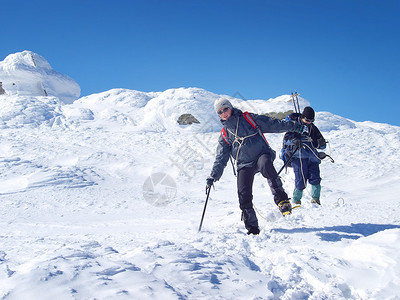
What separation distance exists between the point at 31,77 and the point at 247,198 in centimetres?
3864

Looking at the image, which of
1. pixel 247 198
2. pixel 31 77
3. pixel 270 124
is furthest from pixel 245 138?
pixel 31 77

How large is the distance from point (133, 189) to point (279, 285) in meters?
5.91

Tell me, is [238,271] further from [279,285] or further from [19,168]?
[19,168]

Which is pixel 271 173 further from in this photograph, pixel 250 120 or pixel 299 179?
pixel 299 179

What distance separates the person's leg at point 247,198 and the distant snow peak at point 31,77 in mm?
33463

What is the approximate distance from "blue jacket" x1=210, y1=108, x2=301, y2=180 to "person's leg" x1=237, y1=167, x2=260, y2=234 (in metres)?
0.12

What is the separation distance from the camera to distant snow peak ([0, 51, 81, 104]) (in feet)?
106

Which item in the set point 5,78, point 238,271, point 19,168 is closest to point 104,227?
point 238,271

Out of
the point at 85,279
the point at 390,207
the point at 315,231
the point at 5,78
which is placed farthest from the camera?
the point at 5,78

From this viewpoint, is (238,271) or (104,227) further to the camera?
(104,227)

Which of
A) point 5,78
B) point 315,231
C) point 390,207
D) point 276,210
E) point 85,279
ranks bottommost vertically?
point 85,279

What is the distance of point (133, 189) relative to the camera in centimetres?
738

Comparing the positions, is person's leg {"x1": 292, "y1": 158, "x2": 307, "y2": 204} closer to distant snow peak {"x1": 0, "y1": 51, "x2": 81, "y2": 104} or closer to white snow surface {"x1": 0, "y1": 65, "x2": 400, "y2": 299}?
white snow surface {"x1": 0, "y1": 65, "x2": 400, "y2": 299}

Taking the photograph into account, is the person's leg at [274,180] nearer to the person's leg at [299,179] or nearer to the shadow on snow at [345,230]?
the shadow on snow at [345,230]
